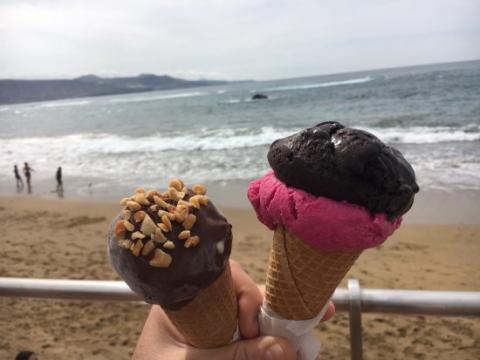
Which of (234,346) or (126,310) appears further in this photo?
(126,310)

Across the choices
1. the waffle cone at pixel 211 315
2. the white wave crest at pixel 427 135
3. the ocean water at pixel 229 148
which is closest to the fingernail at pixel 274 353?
the waffle cone at pixel 211 315

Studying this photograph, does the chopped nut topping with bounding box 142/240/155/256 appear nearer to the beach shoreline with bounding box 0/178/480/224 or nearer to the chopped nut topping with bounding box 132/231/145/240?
the chopped nut topping with bounding box 132/231/145/240

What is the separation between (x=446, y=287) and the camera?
6.16 metres

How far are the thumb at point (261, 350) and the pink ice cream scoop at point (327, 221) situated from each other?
0.23 meters

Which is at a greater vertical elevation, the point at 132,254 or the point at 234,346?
the point at 132,254

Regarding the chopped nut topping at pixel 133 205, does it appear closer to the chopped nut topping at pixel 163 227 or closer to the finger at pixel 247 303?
the chopped nut topping at pixel 163 227

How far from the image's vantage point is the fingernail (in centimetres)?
94

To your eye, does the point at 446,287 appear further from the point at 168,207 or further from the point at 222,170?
the point at 222,170

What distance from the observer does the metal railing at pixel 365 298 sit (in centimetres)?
121

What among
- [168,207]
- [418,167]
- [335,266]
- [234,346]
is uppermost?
[168,207]

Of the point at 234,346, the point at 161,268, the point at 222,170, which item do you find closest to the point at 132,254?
the point at 161,268

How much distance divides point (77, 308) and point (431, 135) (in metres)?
14.1

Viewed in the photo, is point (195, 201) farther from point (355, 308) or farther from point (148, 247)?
point (355, 308)

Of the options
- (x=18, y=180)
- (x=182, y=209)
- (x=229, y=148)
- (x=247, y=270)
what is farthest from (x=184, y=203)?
(x=229, y=148)
